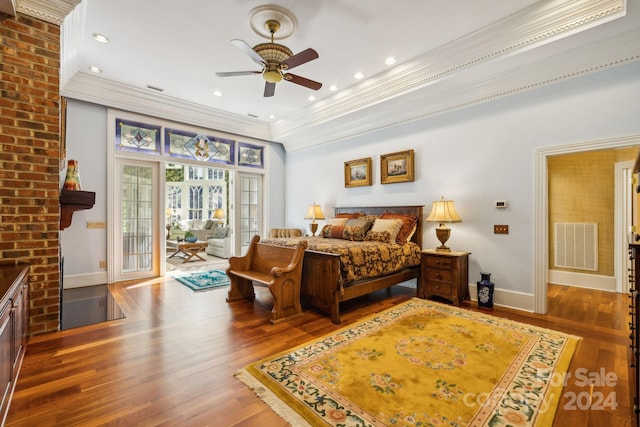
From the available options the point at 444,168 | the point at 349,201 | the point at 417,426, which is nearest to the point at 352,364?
the point at 417,426

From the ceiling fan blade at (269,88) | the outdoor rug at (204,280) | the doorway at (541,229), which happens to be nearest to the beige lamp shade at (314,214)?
the outdoor rug at (204,280)

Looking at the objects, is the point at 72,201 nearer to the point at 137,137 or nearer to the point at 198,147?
the point at 137,137

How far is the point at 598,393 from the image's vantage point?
1.90 meters

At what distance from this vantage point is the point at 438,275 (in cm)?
389

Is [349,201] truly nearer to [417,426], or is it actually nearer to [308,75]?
[308,75]

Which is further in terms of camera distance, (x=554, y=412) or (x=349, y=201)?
(x=349, y=201)

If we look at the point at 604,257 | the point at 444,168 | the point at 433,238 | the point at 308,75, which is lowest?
the point at 604,257

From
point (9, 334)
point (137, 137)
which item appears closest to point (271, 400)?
point (9, 334)

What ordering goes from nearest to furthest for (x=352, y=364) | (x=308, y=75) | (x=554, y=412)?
(x=554, y=412) < (x=352, y=364) < (x=308, y=75)

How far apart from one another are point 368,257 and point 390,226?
934mm

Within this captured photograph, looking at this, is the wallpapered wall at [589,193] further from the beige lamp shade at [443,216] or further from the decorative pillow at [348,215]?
the decorative pillow at [348,215]

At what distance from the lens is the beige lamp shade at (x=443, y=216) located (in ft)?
12.9

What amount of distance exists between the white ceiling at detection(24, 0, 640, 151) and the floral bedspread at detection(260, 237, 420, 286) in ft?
7.14

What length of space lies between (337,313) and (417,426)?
1.56 metres
